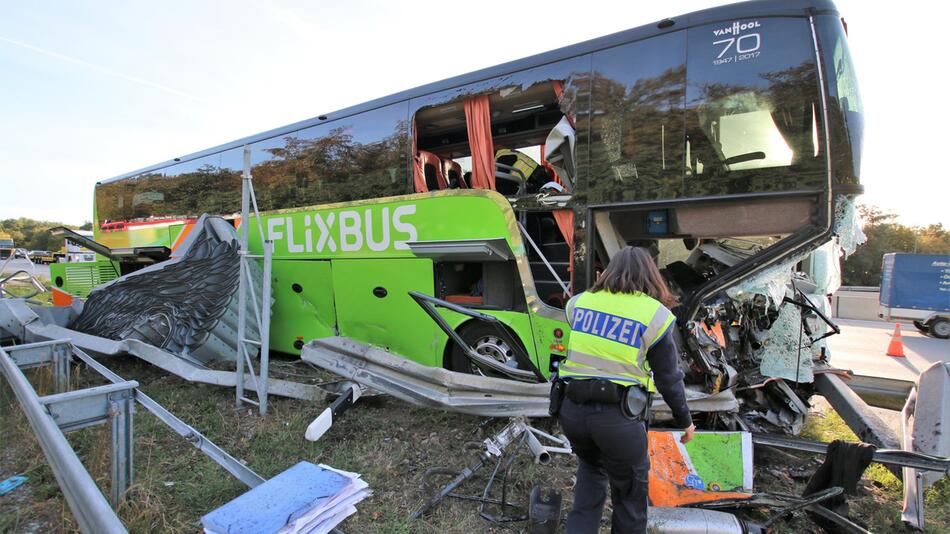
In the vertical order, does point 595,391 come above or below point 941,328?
above

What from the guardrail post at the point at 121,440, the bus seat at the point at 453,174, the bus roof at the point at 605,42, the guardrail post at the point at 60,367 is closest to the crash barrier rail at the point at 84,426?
the guardrail post at the point at 121,440

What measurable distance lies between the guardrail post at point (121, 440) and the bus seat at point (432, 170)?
3.60 meters

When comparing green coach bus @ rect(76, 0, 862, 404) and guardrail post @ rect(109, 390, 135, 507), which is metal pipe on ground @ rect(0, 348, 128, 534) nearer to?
guardrail post @ rect(109, 390, 135, 507)

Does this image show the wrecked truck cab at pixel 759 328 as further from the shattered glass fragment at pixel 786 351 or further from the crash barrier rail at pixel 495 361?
the crash barrier rail at pixel 495 361

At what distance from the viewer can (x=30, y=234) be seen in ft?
263

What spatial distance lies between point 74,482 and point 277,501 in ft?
3.33

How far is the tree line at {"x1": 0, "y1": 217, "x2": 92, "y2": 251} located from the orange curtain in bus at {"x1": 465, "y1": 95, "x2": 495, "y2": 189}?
78949 mm

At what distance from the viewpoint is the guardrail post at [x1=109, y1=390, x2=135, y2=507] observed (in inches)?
98.9

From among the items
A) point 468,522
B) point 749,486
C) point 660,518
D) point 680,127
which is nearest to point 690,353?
point 749,486

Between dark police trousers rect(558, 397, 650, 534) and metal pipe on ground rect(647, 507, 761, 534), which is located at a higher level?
dark police trousers rect(558, 397, 650, 534)

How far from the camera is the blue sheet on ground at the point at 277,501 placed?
7.30 ft

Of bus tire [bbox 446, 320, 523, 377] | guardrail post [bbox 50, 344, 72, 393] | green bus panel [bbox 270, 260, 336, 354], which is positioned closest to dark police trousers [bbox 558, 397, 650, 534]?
bus tire [bbox 446, 320, 523, 377]

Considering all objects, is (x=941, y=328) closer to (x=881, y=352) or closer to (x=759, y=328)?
(x=881, y=352)

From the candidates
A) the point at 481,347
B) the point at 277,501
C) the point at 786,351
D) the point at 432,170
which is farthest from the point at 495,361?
the point at 432,170
